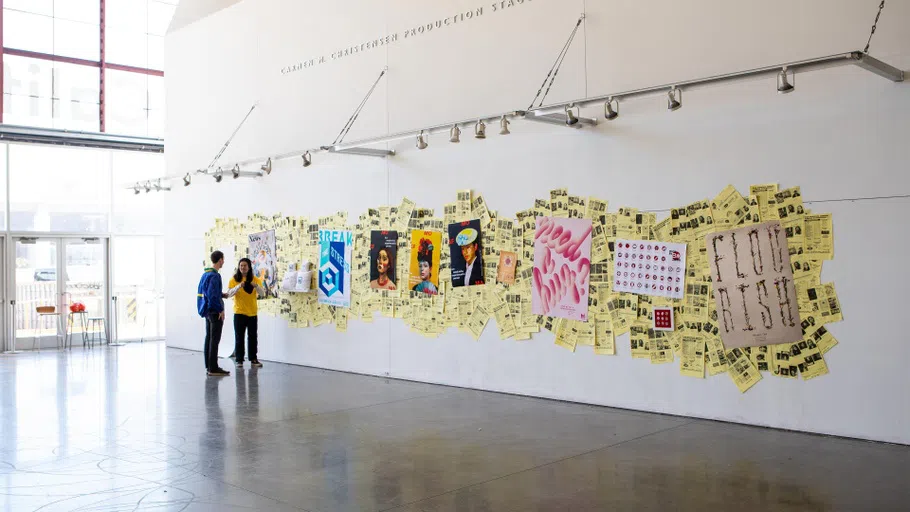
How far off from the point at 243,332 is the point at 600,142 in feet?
19.2

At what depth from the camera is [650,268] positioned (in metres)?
7.18

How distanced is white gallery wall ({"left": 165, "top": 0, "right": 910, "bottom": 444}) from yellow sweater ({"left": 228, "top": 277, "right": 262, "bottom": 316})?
73 centimetres

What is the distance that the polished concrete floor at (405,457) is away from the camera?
4688 millimetres

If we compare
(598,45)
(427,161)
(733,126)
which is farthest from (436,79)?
(733,126)

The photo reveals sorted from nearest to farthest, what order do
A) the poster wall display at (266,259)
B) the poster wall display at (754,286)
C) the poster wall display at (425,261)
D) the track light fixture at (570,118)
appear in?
the poster wall display at (754,286)
the track light fixture at (570,118)
the poster wall display at (425,261)
the poster wall display at (266,259)

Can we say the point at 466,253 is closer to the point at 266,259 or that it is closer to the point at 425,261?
the point at 425,261

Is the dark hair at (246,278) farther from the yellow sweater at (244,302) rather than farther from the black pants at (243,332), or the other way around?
the black pants at (243,332)

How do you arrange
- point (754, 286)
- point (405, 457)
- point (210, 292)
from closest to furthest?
point (405, 457)
point (754, 286)
point (210, 292)

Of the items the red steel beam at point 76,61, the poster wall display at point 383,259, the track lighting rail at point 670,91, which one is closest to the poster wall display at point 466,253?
the poster wall display at point 383,259

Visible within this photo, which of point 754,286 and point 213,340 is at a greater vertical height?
point 754,286

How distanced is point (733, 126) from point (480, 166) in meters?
2.90

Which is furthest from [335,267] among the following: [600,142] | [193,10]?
[193,10]

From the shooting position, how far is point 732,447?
5.86m

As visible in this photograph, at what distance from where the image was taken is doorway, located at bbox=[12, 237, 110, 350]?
14.2 metres
